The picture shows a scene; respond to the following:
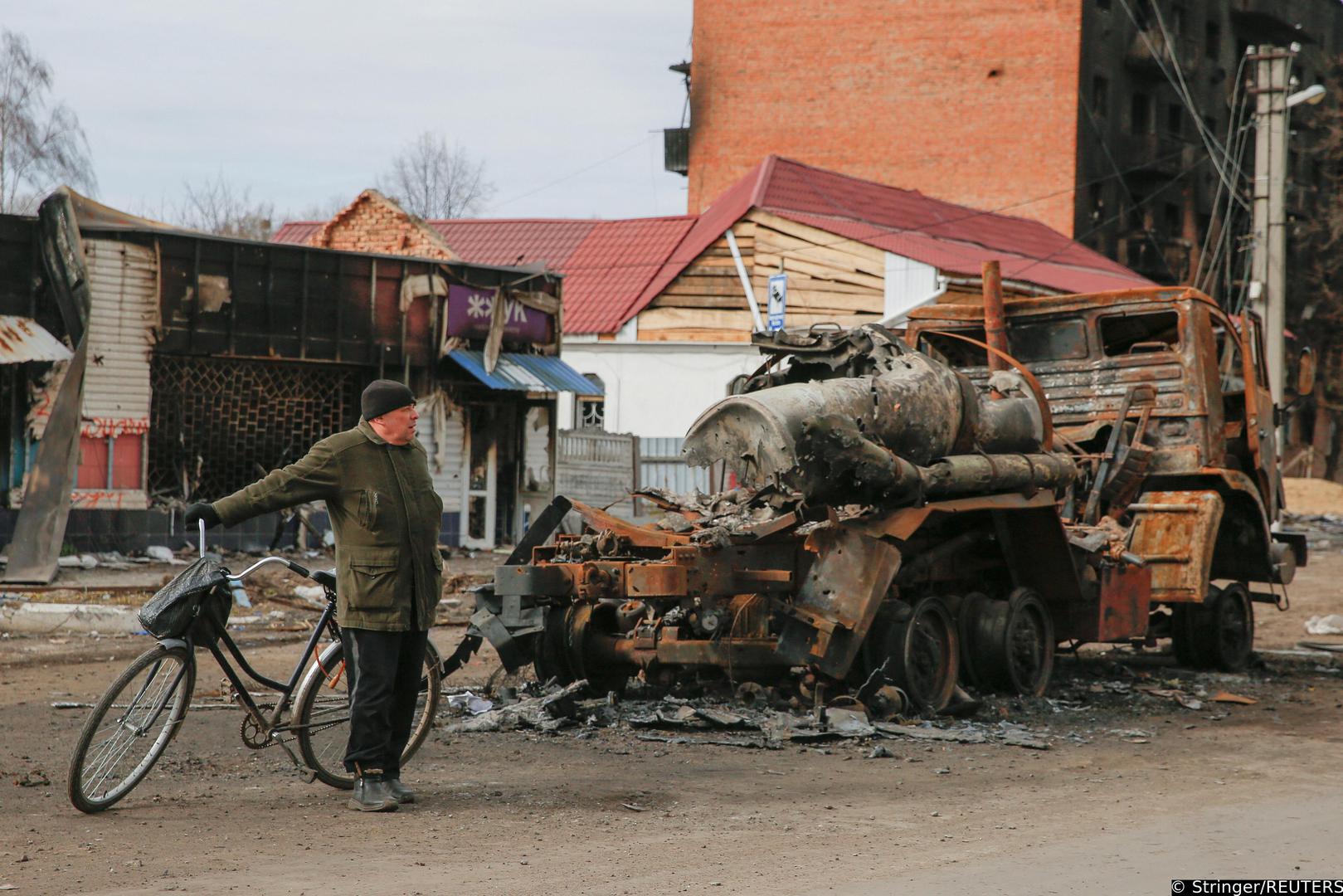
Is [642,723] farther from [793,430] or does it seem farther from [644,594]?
[793,430]

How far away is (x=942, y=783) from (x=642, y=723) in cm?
202

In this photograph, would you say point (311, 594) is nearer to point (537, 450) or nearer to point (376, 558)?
point (537, 450)

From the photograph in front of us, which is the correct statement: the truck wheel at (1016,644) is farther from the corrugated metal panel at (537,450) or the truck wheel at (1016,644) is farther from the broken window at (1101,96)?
the broken window at (1101,96)

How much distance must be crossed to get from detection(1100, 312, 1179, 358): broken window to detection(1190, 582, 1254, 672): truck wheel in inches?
80.3

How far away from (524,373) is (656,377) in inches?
343

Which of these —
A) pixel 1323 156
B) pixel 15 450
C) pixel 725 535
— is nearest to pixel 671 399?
pixel 15 450

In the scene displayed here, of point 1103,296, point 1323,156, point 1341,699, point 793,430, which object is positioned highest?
point 1323,156

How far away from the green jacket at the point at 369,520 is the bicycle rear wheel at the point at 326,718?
0.41 metres

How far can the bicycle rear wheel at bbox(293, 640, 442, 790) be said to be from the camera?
6.99m

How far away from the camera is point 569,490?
26.0 metres

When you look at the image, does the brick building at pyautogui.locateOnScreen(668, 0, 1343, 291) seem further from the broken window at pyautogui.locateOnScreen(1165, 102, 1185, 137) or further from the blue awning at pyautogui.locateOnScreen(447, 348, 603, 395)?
the blue awning at pyautogui.locateOnScreen(447, 348, 603, 395)

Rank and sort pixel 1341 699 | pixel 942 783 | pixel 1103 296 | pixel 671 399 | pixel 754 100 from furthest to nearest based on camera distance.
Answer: pixel 754 100 → pixel 671 399 → pixel 1103 296 → pixel 1341 699 → pixel 942 783

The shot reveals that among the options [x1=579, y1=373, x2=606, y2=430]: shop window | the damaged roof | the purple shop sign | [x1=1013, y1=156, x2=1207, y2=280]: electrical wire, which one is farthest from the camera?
[x1=1013, y1=156, x2=1207, y2=280]: electrical wire

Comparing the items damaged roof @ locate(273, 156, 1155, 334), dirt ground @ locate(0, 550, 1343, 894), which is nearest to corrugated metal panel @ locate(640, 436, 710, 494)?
damaged roof @ locate(273, 156, 1155, 334)
